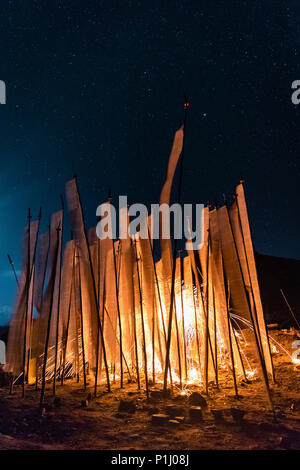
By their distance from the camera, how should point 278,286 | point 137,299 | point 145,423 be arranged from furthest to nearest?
point 278,286 < point 137,299 < point 145,423

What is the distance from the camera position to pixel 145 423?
5.16 meters

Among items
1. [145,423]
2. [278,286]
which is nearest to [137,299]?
[145,423]

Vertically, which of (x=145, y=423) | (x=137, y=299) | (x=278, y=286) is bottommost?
(x=145, y=423)

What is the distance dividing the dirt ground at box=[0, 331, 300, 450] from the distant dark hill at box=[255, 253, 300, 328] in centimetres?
839

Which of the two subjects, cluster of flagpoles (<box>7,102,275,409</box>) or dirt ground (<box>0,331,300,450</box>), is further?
cluster of flagpoles (<box>7,102,275,409</box>)

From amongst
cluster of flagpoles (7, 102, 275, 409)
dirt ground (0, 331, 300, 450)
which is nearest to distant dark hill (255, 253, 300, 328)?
cluster of flagpoles (7, 102, 275, 409)

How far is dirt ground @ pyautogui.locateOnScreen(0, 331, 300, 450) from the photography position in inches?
168

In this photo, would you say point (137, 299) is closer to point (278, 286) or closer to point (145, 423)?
point (145, 423)

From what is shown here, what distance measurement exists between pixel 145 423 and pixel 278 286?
18.4 metres

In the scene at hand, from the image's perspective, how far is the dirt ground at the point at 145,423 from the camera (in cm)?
428

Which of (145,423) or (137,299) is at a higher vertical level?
(137,299)

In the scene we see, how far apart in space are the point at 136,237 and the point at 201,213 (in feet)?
6.47

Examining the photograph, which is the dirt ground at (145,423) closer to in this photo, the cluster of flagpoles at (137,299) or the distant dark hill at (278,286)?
the cluster of flagpoles at (137,299)

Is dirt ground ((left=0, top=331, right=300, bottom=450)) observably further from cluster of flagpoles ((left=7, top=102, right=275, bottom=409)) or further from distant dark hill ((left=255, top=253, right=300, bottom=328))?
distant dark hill ((left=255, top=253, right=300, bottom=328))
